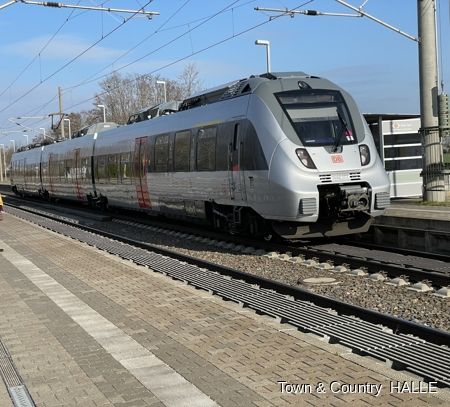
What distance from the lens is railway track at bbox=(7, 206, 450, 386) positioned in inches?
198

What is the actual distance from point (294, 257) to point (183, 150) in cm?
517

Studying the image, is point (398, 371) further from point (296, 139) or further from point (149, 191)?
point (149, 191)

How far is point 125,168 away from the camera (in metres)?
21.0

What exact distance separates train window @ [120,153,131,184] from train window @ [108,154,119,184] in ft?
2.54

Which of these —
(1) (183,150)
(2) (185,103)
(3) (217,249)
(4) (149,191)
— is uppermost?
(2) (185,103)

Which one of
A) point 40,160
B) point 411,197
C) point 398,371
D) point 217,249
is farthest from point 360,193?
point 40,160

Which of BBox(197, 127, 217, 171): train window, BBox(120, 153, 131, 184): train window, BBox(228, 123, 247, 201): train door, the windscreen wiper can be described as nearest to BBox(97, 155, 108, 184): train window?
BBox(120, 153, 131, 184): train window

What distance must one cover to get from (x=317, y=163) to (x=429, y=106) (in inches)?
385

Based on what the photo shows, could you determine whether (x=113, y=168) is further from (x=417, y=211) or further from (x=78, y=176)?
(x=417, y=211)

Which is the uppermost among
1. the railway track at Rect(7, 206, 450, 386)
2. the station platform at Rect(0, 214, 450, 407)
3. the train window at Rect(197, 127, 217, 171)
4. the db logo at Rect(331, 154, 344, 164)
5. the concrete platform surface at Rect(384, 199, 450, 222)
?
the train window at Rect(197, 127, 217, 171)

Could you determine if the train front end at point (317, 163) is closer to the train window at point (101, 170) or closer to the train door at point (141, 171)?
the train door at point (141, 171)

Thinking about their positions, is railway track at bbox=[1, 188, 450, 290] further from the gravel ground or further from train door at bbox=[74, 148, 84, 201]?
Result: train door at bbox=[74, 148, 84, 201]

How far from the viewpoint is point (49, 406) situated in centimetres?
431

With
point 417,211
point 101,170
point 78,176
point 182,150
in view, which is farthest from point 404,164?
point 78,176
